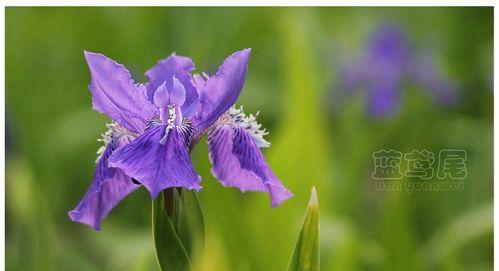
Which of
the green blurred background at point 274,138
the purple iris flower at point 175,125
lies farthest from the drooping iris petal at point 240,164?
the green blurred background at point 274,138

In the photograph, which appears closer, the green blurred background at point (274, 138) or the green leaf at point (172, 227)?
the green leaf at point (172, 227)

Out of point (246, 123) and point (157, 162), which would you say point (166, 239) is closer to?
point (157, 162)

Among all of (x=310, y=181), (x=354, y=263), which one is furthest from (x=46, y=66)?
(x=354, y=263)

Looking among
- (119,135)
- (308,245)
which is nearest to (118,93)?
(119,135)

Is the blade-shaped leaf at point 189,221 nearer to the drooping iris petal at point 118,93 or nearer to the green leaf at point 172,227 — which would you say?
the green leaf at point 172,227
